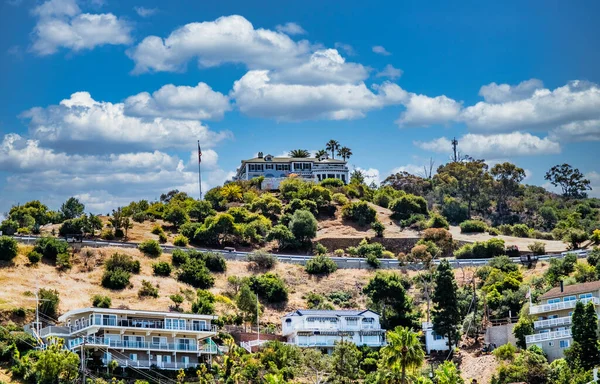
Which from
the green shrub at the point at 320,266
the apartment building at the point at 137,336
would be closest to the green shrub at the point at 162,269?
the green shrub at the point at 320,266

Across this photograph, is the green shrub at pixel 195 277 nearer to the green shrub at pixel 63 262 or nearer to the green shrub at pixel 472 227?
the green shrub at pixel 63 262

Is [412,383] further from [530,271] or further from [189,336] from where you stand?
[530,271]

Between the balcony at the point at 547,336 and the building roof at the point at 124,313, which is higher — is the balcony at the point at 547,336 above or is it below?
below

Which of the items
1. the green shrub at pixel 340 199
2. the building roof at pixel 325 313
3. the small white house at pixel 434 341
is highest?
the green shrub at pixel 340 199

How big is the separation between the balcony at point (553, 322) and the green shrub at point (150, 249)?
5039cm

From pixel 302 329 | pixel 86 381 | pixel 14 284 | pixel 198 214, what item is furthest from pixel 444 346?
pixel 198 214

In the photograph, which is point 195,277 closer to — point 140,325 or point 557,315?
point 140,325

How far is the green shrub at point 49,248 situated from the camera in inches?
4670

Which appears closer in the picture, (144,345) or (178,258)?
(144,345)

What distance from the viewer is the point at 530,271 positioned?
127 metres

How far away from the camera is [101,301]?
107 meters

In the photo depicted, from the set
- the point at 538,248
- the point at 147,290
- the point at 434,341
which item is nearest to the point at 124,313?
→ the point at 147,290

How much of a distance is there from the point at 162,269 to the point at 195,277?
3.95m

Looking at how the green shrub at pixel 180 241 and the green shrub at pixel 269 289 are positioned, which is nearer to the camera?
the green shrub at pixel 269 289
